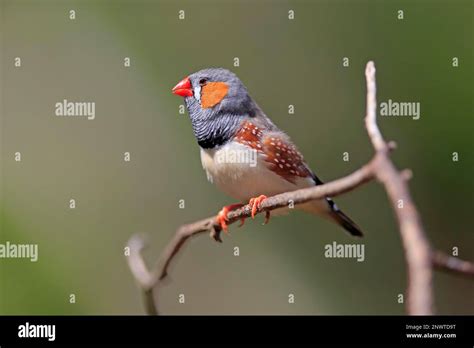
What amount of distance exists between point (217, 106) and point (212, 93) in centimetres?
8

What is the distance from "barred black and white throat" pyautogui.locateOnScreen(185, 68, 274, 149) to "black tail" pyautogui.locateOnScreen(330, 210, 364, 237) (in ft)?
1.85

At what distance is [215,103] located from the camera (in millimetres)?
2955

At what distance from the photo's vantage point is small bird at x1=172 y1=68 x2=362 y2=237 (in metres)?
2.81

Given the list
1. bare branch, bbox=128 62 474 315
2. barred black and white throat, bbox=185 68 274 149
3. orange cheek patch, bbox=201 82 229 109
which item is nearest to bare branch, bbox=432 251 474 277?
bare branch, bbox=128 62 474 315

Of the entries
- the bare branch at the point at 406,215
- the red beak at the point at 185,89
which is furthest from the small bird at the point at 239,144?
the bare branch at the point at 406,215

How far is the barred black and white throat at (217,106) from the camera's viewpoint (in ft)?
9.48

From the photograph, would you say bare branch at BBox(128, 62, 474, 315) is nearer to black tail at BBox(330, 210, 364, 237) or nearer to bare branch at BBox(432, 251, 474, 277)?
bare branch at BBox(432, 251, 474, 277)

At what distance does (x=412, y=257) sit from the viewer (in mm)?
732

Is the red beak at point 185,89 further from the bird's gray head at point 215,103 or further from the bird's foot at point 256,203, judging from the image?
the bird's foot at point 256,203

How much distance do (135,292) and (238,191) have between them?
3.29 ft

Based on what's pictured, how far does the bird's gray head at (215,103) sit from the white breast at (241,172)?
0.08 meters
